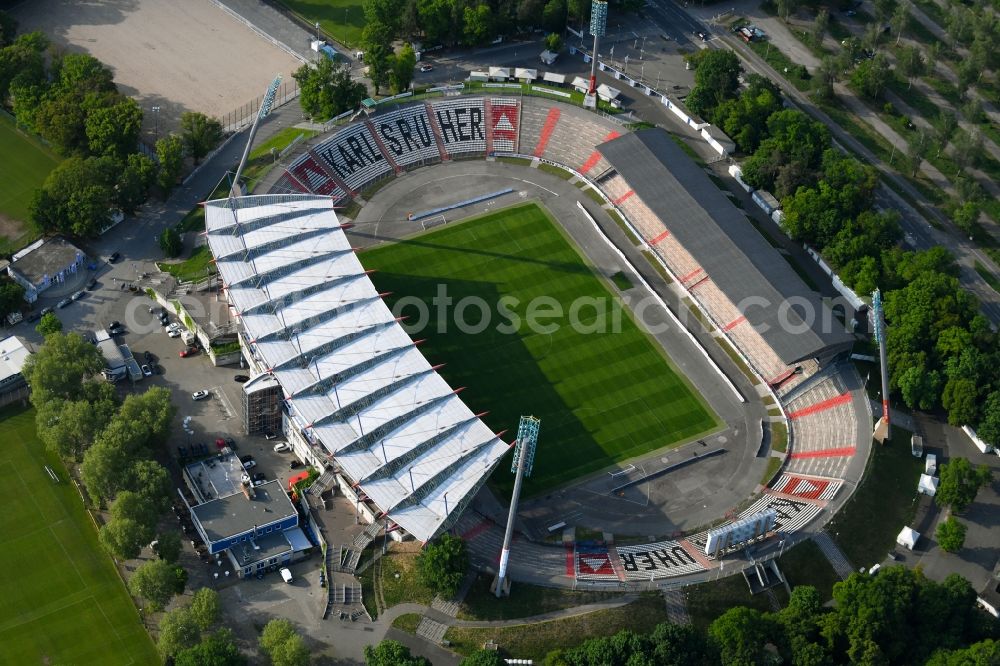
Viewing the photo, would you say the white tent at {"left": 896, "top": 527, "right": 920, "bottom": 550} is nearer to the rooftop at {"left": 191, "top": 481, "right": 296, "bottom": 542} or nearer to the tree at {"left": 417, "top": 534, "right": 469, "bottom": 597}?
the tree at {"left": 417, "top": 534, "right": 469, "bottom": 597}

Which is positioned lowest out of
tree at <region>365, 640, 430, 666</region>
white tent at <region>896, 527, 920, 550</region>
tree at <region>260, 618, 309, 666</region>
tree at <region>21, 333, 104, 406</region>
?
white tent at <region>896, 527, 920, 550</region>

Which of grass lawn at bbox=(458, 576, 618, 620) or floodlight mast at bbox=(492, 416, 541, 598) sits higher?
floodlight mast at bbox=(492, 416, 541, 598)

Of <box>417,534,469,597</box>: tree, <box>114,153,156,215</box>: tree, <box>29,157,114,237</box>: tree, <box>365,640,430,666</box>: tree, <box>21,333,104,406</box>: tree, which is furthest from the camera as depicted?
<box>114,153,156,215</box>: tree

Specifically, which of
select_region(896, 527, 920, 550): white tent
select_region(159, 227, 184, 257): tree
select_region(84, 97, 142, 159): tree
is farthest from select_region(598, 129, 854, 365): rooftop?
select_region(84, 97, 142, 159): tree

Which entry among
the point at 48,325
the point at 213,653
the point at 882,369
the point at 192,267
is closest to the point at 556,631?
the point at 213,653

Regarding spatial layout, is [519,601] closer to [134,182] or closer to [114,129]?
[134,182]

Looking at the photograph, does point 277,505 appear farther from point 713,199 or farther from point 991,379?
point 991,379
